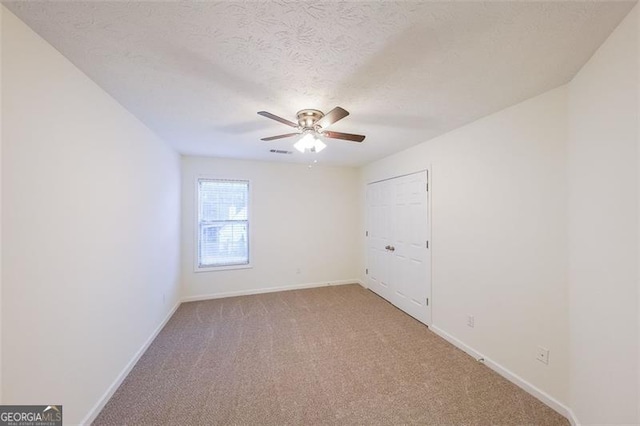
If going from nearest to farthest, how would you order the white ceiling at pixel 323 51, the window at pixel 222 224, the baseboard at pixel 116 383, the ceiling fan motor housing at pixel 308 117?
the white ceiling at pixel 323 51
the baseboard at pixel 116 383
the ceiling fan motor housing at pixel 308 117
the window at pixel 222 224

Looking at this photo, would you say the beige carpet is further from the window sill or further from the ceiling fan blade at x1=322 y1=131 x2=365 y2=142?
the ceiling fan blade at x1=322 y1=131 x2=365 y2=142

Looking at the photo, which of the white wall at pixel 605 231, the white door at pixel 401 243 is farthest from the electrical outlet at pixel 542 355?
the white door at pixel 401 243

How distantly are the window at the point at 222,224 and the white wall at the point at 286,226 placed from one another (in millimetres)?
123

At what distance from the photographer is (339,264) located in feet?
15.9

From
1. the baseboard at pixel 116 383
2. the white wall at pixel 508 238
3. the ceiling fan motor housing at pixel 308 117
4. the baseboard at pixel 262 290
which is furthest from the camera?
the baseboard at pixel 262 290

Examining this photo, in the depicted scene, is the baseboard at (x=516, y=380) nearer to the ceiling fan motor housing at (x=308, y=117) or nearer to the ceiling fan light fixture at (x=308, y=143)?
the ceiling fan light fixture at (x=308, y=143)

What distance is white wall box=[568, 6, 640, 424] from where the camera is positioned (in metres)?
1.16

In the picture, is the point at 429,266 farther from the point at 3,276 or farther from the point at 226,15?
the point at 3,276

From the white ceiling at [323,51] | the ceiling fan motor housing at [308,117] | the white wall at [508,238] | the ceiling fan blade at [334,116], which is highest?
the white ceiling at [323,51]

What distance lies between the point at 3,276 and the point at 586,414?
3313 millimetres

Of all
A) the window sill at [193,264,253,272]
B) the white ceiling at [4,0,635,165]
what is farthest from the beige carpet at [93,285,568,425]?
the white ceiling at [4,0,635,165]

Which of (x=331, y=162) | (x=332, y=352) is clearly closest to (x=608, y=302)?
(x=332, y=352)

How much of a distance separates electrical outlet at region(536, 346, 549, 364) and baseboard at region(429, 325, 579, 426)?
0.76 feet

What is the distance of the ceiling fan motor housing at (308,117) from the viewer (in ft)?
6.63
